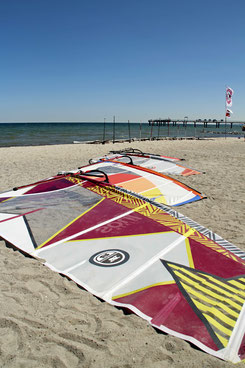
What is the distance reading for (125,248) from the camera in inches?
102

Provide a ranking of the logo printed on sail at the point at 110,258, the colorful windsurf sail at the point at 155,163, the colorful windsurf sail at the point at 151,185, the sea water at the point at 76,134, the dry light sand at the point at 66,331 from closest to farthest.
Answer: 1. the dry light sand at the point at 66,331
2. the logo printed on sail at the point at 110,258
3. the colorful windsurf sail at the point at 151,185
4. the colorful windsurf sail at the point at 155,163
5. the sea water at the point at 76,134

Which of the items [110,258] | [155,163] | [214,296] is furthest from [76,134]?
[214,296]

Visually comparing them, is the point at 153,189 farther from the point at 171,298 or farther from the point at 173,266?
the point at 171,298

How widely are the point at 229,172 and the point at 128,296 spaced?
7.01 meters

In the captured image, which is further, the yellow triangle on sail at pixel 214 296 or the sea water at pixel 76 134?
the sea water at pixel 76 134

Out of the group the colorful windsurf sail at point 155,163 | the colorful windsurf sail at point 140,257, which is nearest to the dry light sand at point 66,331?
the colorful windsurf sail at point 140,257

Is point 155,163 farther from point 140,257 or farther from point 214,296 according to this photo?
point 214,296

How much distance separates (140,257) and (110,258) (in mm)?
303

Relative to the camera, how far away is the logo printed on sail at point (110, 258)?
7.81 feet

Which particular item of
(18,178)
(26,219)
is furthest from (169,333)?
(18,178)

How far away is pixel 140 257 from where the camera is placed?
2.45m

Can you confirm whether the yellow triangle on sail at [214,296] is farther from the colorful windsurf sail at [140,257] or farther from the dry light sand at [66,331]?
the dry light sand at [66,331]

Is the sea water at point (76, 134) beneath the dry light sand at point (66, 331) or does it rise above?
above

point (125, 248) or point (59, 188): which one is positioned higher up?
point (59, 188)
